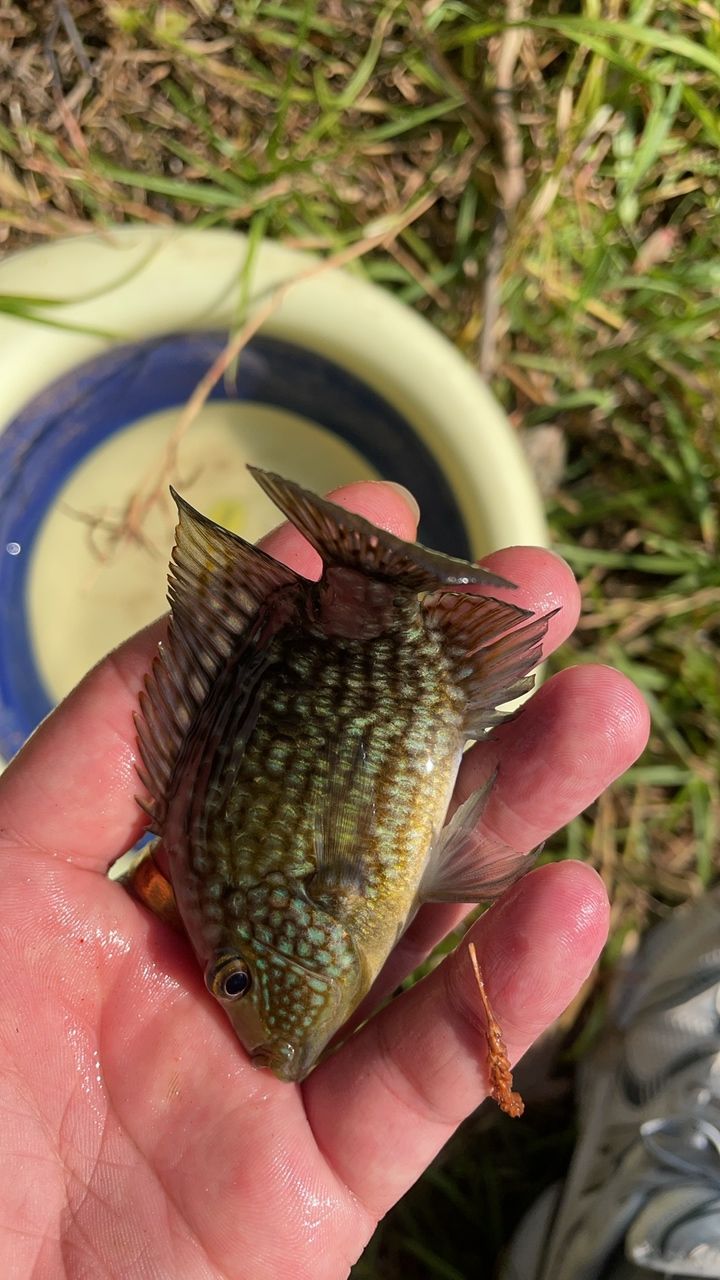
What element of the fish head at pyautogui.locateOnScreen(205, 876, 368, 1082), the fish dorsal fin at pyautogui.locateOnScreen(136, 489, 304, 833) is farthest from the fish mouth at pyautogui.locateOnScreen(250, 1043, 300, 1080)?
the fish dorsal fin at pyautogui.locateOnScreen(136, 489, 304, 833)

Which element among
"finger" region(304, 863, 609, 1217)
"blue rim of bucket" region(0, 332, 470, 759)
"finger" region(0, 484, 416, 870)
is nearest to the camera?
"finger" region(304, 863, 609, 1217)

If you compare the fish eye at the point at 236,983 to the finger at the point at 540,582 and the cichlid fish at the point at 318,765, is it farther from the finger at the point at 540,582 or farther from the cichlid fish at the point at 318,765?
the finger at the point at 540,582

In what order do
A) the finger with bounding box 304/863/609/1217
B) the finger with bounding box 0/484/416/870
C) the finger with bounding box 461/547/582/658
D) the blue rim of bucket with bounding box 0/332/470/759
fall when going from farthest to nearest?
the blue rim of bucket with bounding box 0/332/470/759
the finger with bounding box 461/547/582/658
the finger with bounding box 0/484/416/870
the finger with bounding box 304/863/609/1217

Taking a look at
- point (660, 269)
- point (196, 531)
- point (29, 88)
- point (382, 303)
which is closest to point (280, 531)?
point (196, 531)

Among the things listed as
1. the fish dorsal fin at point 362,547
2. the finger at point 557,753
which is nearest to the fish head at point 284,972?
the finger at point 557,753

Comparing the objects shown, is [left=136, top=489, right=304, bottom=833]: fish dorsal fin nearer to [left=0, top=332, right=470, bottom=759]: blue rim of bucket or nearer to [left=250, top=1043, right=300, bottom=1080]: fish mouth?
[left=250, top=1043, right=300, bottom=1080]: fish mouth

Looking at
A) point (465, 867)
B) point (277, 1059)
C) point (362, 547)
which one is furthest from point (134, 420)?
point (277, 1059)

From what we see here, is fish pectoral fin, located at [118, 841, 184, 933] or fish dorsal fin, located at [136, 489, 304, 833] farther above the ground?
fish dorsal fin, located at [136, 489, 304, 833]
